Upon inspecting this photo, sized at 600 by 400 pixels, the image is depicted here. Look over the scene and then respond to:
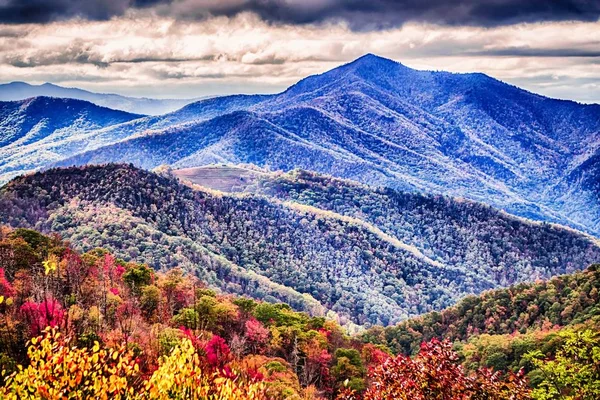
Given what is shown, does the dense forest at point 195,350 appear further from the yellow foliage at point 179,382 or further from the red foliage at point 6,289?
the red foliage at point 6,289

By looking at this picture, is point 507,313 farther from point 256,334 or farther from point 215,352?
point 215,352

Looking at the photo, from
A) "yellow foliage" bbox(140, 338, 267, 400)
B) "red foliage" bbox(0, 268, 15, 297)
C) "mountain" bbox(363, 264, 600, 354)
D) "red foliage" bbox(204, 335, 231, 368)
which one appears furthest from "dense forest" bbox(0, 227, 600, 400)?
"mountain" bbox(363, 264, 600, 354)

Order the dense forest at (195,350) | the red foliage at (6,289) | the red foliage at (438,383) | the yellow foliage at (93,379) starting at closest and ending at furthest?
the yellow foliage at (93,379), the dense forest at (195,350), the red foliage at (438,383), the red foliage at (6,289)

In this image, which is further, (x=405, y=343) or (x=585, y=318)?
(x=405, y=343)

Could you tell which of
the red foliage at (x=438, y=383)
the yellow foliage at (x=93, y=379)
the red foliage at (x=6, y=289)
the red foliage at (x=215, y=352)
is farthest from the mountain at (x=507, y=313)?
the yellow foliage at (x=93, y=379)

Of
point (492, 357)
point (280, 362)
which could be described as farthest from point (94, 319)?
point (492, 357)

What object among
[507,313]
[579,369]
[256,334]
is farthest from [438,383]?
[507,313]

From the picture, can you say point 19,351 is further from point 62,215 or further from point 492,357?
point 62,215

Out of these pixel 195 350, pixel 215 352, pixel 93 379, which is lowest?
pixel 215 352
